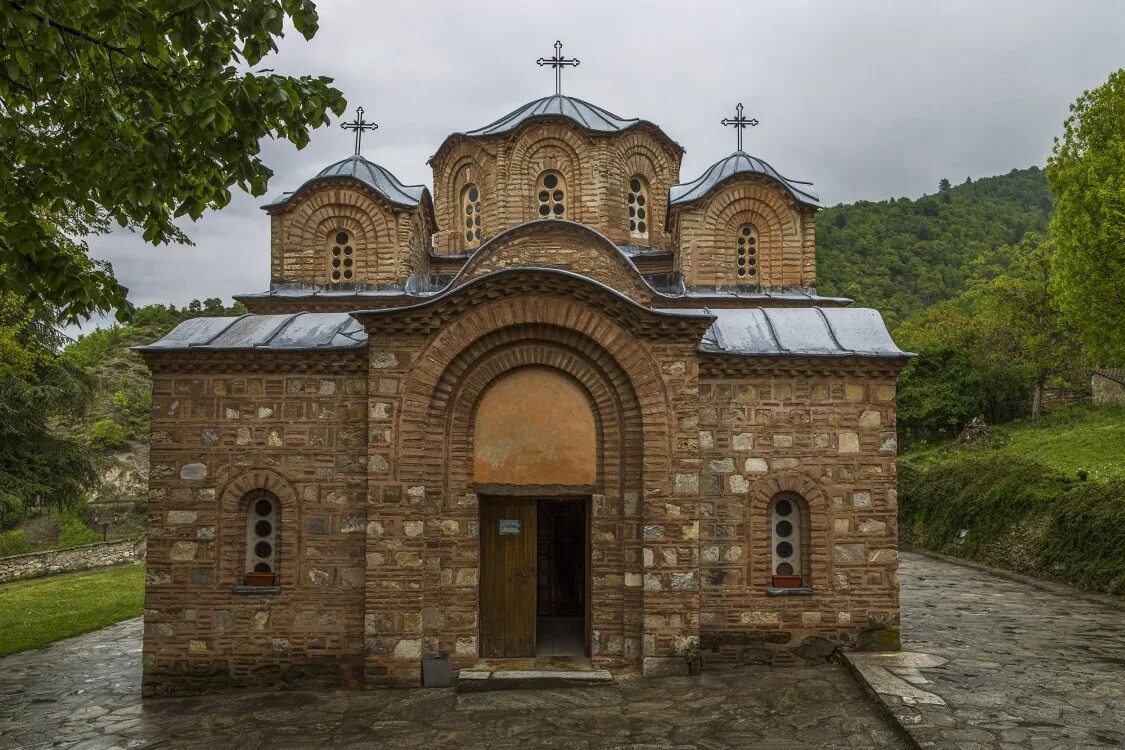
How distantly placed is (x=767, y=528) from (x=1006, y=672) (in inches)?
110

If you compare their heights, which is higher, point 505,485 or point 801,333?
point 801,333

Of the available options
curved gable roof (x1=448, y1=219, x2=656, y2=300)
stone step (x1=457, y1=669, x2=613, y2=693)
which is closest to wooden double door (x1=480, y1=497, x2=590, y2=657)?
stone step (x1=457, y1=669, x2=613, y2=693)

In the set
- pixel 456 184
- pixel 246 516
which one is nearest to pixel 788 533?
pixel 246 516

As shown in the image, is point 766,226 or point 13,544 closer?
point 766,226

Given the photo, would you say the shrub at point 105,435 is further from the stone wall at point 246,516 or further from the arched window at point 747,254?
the arched window at point 747,254

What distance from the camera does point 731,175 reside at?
13109 mm

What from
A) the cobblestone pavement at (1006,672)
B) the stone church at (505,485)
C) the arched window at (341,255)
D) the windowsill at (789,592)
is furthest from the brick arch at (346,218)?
the cobblestone pavement at (1006,672)

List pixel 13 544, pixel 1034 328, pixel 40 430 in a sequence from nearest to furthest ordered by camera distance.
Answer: pixel 40 430 < pixel 13 544 < pixel 1034 328

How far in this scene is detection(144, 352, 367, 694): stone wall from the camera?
8.78 m

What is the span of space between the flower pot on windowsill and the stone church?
0.15 ft

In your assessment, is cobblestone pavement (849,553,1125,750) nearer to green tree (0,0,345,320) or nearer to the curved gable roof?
the curved gable roof

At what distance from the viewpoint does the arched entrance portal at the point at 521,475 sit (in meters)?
9.12

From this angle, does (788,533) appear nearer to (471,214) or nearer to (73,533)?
(471,214)

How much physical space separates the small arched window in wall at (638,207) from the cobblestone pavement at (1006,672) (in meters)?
7.47
